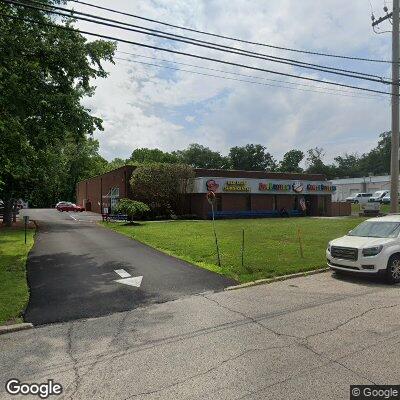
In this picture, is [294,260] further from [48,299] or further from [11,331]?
[11,331]

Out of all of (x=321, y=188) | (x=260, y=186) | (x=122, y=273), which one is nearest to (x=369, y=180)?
(x=321, y=188)

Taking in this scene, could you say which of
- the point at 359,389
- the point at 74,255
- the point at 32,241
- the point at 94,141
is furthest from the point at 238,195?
the point at 94,141

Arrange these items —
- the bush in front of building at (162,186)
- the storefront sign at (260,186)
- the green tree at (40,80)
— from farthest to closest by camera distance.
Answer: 1. the storefront sign at (260,186)
2. the bush in front of building at (162,186)
3. the green tree at (40,80)

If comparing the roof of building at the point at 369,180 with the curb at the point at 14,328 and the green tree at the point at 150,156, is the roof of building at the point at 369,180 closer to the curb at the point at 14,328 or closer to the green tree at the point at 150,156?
the green tree at the point at 150,156

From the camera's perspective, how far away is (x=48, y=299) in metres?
9.15

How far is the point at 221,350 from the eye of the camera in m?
5.93

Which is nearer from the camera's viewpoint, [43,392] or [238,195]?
[43,392]

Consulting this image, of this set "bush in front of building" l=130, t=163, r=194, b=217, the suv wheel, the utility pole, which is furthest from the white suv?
"bush in front of building" l=130, t=163, r=194, b=217

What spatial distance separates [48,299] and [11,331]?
6.51 ft

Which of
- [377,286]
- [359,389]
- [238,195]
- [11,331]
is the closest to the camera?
[359,389]

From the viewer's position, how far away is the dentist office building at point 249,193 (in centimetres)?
3634

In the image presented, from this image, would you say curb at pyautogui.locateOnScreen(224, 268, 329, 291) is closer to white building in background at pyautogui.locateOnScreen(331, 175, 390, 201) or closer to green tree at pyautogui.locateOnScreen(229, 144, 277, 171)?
white building in background at pyautogui.locateOnScreen(331, 175, 390, 201)

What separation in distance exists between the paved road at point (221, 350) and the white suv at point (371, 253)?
1.59 m

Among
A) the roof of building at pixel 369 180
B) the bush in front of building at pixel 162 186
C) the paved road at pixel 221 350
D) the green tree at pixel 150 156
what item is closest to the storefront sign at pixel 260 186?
the bush in front of building at pixel 162 186
